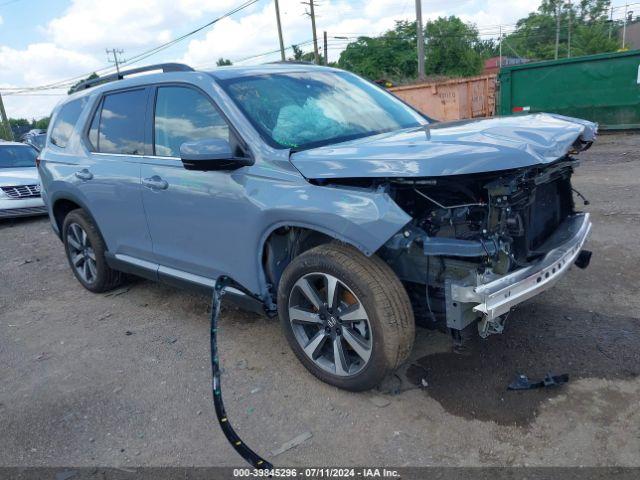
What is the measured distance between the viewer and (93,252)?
203 inches

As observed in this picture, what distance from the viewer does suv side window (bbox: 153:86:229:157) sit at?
362 cm

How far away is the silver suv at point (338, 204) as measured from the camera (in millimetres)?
2762

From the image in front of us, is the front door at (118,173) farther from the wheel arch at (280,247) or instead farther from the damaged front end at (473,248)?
the damaged front end at (473,248)

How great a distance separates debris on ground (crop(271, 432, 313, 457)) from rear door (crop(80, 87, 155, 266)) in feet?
6.67

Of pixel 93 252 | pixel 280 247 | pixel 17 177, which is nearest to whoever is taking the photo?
pixel 280 247

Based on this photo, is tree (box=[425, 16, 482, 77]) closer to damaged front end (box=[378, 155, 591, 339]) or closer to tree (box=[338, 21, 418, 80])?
A: tree (box=[338, 21, 418, 80])

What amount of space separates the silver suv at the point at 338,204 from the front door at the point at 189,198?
1cm

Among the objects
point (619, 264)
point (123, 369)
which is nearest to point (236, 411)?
point (123, 369)

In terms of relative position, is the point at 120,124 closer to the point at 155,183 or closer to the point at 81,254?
the point at 155,183

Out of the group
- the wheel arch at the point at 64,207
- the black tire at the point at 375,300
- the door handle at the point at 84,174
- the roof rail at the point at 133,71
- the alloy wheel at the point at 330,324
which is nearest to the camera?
the black tire at the point at 375,300

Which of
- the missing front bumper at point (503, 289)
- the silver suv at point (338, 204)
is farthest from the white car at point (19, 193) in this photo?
the missing front bumper at point (503, 289)

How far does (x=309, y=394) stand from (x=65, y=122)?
375 centimetres

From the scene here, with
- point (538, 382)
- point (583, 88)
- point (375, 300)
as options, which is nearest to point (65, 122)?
point (375, 300)

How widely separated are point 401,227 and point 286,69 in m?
1.97
